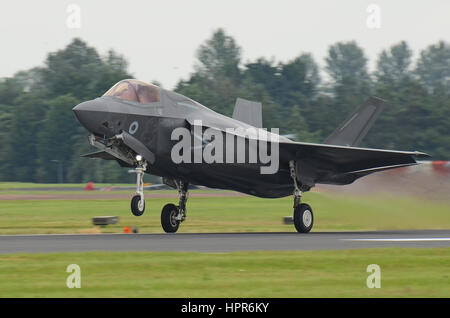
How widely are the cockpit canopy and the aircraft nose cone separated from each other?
3.00ft

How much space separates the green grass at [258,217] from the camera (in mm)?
25594

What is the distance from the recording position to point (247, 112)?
2567 cm

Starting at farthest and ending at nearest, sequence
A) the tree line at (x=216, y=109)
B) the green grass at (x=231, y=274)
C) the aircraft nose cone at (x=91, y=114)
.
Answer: the tree line at (x=216, y=109) < the aircraft nose cone at (x=91, y=114) < the green grass at (x=231, y=274)

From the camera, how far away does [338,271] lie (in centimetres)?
1372

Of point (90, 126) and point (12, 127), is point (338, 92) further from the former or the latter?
point (90, 126)

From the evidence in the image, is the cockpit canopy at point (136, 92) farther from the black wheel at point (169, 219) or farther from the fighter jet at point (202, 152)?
the black wheel at point (169, 219)

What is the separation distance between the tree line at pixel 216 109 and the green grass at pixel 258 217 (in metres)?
43.0

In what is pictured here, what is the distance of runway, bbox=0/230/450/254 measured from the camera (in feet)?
57.2

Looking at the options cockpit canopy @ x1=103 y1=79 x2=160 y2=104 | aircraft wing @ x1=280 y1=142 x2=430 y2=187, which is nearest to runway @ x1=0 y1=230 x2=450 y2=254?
aircraft wing @ x1=280 y1=142 x2=430 y2=187

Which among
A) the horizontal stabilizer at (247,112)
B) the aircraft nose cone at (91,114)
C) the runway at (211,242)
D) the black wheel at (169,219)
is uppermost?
the horizontal stabilizer at (247,112)

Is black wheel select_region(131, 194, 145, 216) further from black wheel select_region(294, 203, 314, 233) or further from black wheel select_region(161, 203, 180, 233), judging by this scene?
black wheel select_region(294, 203, 314, 233)

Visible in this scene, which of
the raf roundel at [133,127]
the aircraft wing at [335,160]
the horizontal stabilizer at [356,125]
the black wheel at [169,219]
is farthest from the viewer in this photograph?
the horizontal stabilizer at [356,125]

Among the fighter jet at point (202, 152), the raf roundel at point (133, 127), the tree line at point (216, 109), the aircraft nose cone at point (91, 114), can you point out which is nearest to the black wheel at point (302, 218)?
the fighter jet at point (202, 152)

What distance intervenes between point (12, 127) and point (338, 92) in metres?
48.6
